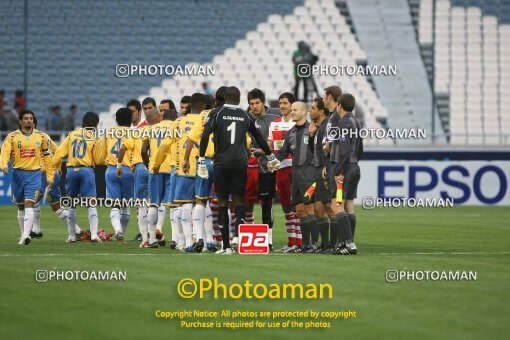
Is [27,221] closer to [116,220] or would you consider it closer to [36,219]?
[116,220]

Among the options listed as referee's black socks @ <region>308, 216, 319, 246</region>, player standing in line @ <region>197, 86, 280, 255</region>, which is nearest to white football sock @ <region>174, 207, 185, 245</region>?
player standing in line @ <region>197, 86, 280, 255</region>

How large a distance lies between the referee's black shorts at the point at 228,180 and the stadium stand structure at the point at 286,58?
67.3 ft

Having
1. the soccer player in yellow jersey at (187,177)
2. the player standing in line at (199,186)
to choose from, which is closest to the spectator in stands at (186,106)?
the soccer player in yellow jersey at (187,177)

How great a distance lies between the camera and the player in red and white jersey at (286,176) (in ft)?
52.7

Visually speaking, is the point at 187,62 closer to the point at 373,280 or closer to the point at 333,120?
the point at 333,120

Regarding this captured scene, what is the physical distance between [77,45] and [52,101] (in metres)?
2.40

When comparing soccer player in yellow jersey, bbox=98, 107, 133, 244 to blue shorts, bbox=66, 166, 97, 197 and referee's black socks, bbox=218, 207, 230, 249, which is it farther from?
referee's black socks, bbox=218, 207, 230, 249

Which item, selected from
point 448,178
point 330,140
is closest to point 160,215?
point 330,140

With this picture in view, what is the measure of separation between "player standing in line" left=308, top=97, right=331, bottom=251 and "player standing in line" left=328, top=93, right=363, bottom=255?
0.58 metres

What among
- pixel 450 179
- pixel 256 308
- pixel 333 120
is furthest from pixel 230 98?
pixel 450 179

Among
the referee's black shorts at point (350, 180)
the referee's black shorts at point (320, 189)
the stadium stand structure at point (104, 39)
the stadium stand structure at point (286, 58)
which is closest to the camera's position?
the referee's black shorts at point (350, 180)

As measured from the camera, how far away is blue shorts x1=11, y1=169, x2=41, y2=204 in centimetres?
1743

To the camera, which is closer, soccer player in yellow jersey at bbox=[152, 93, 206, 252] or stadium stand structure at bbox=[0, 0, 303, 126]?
soccer player in yellow jersey at bbox=[152, 93, 206, 252]

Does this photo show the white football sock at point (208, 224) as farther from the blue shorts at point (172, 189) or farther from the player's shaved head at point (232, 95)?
the player's shaved head at point (232, 95)
